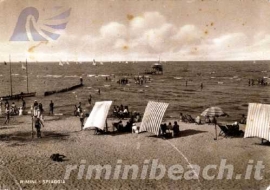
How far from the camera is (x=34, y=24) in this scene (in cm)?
2147

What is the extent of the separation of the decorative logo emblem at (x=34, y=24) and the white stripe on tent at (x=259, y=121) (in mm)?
13363

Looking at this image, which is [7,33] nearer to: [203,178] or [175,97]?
[203,178]

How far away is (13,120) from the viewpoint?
27844 millimetres

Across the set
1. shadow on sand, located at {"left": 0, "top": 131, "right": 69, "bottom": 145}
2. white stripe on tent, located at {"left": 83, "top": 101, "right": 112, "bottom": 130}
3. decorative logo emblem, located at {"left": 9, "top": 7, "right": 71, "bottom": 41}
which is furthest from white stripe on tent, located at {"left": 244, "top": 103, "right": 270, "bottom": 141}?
decorative logo emblem, located at {"left": 9, "top": 7, "right": 71, "bottom": 41}

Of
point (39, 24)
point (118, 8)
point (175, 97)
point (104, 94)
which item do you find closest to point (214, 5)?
point (118, 8)

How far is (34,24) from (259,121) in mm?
15268

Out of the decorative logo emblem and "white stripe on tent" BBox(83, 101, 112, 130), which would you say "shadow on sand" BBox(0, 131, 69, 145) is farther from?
the decorative logo emblem

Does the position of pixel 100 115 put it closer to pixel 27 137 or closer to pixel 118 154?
pixel 118 154

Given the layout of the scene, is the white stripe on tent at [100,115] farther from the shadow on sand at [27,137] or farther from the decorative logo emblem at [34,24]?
the decorative logo emblem at [34,24]

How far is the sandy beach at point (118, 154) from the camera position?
566 inches

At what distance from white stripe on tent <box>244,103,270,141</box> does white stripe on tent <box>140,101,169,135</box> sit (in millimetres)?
4989

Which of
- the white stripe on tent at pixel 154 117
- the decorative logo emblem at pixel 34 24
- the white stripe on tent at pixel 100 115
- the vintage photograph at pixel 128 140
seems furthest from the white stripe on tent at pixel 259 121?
the decorative logo emblem at pixel 34 24

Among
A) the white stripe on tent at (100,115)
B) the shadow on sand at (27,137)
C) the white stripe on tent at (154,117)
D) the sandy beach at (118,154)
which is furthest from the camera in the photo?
the white stripe on tent at (100,115)

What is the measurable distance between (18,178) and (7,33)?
11883 millimetres
